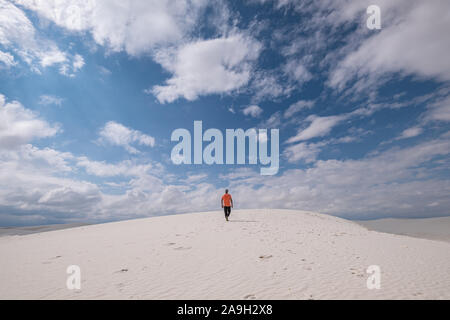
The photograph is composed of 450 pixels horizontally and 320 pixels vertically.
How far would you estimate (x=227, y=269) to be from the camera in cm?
868

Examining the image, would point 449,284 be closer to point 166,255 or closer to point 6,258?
point 166,255

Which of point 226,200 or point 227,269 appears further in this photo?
point 226,200

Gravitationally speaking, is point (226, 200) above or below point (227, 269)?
above

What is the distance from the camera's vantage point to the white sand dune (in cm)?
682

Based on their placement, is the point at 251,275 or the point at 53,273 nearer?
the point at 251,275

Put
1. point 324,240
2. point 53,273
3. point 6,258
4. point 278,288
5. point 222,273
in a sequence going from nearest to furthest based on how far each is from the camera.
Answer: point 278,288 < point 222,273 < point 53,273 < point 6,258 < point 324,240

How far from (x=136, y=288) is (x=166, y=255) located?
3623mm

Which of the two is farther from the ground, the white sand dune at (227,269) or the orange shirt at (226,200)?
the orange shirt at (226,200)

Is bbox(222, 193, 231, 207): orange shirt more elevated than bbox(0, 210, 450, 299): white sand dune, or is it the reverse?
bbox(222, 193, 231, 207): orange shirt

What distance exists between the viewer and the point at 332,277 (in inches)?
308

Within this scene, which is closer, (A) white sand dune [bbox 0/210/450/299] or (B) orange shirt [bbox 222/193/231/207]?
(A) white sand dune [bbox 0/210/450/299]

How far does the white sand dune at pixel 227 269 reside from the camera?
6816 millimetres

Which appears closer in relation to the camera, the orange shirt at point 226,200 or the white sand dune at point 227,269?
the white sand dune at point 227,269
